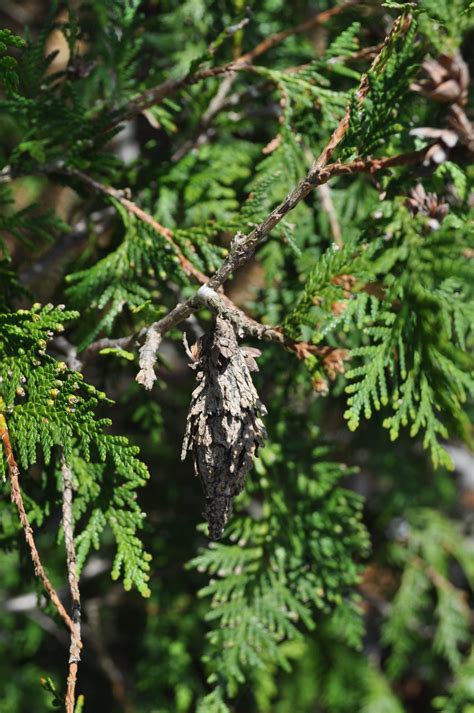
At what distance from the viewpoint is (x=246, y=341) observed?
5.29 ft

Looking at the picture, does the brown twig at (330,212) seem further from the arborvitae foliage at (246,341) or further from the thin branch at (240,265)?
the thin branch at (240,265)

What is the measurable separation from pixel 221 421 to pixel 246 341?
0.68m

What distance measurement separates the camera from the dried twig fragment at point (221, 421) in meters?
0.94

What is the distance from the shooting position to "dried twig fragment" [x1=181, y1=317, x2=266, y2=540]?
944 millimetres

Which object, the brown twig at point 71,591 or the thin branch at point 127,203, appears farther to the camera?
the thin branch at point 127,203

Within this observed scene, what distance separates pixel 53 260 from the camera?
1.66m

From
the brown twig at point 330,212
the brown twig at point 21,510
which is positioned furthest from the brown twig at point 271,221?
the brown twig at point 330,212

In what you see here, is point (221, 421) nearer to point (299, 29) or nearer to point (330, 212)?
point (330, 212)

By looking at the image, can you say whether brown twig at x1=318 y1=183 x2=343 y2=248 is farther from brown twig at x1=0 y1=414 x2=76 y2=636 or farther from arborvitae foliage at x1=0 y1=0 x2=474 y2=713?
brown twig at x1=0 y1=414 x2=76 y2=636

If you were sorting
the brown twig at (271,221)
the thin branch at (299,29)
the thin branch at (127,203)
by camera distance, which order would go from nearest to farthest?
the brown twig at (271,221) < the thin branch at (127,203) < the thin branch at (299,29)

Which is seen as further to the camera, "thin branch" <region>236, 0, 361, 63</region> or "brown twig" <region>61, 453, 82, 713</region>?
"thin branch" <region>236, 0, 361, 63</region>

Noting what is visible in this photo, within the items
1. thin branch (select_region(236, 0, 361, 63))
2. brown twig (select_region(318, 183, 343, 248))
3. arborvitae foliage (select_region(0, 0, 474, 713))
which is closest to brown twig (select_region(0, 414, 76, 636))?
arborvitae foliage (select_region(0, 0, 474, 713))

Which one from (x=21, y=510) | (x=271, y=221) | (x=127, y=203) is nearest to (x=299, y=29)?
(x=127, y=203)

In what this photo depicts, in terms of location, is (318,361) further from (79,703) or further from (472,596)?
(472,596)
